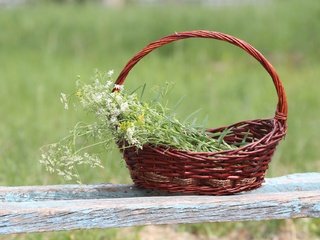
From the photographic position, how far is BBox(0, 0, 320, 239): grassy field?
4727 mm

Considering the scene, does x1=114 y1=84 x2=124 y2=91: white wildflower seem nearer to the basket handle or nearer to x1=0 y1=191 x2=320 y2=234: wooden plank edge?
the basket handle

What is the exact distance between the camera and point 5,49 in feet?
34.4

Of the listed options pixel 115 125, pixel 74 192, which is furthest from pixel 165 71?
pixel 115 125

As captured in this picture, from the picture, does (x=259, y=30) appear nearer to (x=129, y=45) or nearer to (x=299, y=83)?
(x=129, y=45)

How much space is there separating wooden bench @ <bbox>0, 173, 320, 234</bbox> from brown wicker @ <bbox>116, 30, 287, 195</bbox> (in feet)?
0.16

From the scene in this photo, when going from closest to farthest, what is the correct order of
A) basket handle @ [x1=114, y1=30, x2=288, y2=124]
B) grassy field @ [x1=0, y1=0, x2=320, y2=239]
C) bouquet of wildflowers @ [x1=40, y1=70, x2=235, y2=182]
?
bouquet of wildflowers @ [x1=40, y1=70, x2=235, y2=182], basket handle @ [x1=114, y1=30, x2=288, y2=124], grassy field @ [x1=0, y1=0, x2=320, y2=239]

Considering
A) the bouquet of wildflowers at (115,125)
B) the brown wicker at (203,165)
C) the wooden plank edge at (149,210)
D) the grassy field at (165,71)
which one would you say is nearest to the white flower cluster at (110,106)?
the bouquet of wildflowers at (115,125)

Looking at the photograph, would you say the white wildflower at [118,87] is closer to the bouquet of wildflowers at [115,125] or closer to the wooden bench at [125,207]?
the bouquet of wildflowers at [115,125]

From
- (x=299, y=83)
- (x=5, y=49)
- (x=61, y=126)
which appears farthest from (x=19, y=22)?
(x=61, y=126)

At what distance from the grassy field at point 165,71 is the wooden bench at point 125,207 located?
2.99 ft

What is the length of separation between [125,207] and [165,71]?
6.49 meters

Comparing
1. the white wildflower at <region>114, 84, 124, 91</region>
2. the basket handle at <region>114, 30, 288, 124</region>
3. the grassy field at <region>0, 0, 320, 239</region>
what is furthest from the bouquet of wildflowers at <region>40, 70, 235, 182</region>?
the grassy field at <region>0, 0, 320, 239</region>

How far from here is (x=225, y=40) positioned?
113 inches

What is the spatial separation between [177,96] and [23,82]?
57.7 inches
